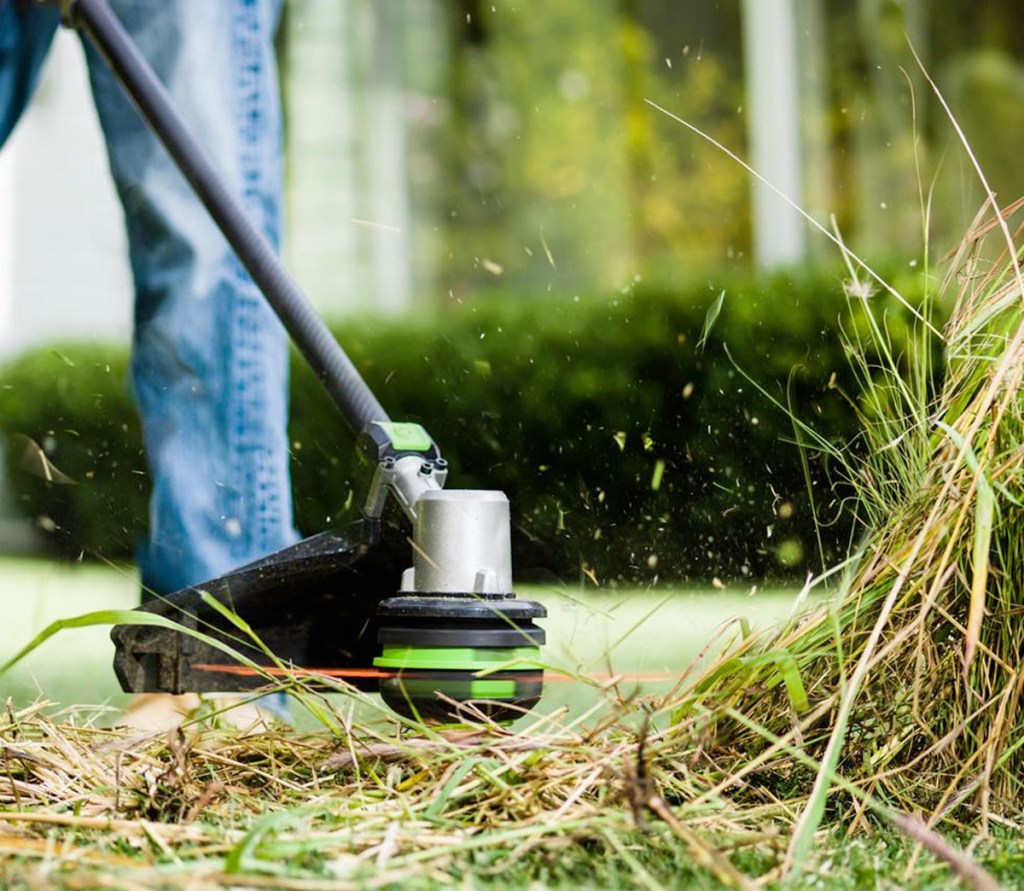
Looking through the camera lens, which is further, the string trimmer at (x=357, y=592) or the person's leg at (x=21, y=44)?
the person's leg at (x=21, y=44)

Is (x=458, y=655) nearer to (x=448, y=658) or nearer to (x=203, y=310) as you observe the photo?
(x=448, y=658)

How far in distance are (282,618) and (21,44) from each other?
888 millimetres

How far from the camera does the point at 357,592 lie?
118 centimetres

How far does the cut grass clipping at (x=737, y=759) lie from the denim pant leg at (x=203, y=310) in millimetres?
491

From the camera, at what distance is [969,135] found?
20.2 ft

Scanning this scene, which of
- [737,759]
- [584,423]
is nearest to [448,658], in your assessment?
[737,759]

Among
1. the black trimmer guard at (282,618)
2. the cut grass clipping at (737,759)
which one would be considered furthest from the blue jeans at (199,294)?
the cut grass clipping at (737,759)

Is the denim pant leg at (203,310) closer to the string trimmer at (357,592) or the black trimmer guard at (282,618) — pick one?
the string trimmer at (357,592)

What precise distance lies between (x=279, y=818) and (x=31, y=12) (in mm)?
1268

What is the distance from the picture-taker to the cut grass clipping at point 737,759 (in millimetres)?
746

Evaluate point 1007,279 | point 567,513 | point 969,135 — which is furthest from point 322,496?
point 969,135

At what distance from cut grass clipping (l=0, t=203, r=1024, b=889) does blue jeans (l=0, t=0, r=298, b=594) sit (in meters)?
Answer: 0.50

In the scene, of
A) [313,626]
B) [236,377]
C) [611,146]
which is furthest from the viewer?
[611,146]

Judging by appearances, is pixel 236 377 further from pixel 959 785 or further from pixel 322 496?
pixel 322 496
